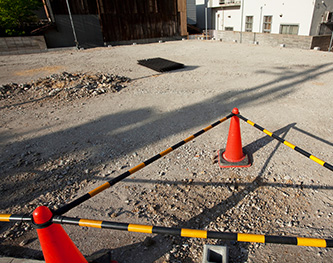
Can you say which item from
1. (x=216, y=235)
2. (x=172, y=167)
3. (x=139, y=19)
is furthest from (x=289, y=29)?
(x=216, y=235)

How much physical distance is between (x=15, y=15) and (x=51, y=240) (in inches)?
821

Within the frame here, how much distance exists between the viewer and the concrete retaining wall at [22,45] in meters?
16.6

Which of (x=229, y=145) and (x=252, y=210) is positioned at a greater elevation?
(x=229, y=145)

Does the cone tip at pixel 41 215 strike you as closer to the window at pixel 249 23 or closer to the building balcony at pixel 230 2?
the window at pixel 249 23

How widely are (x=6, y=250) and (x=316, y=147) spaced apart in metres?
5.16

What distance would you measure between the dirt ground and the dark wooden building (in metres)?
A: 13.5

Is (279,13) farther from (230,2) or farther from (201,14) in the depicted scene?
(201,14)

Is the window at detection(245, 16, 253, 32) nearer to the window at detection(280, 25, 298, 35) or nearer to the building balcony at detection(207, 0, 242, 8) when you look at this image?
the building balcony at detection(207, 0, 242, 8)

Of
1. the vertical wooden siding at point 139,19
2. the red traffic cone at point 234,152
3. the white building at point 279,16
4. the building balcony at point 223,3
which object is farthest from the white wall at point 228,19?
the red traffic cone at point 234,152

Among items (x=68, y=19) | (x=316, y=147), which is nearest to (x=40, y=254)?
(x=316, y=147)

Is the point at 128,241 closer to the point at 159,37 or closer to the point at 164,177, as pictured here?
the point at 164,177

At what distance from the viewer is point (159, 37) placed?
22.6 metres

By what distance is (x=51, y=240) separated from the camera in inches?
73.0

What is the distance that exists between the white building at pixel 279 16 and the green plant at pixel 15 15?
19080 millimetres
